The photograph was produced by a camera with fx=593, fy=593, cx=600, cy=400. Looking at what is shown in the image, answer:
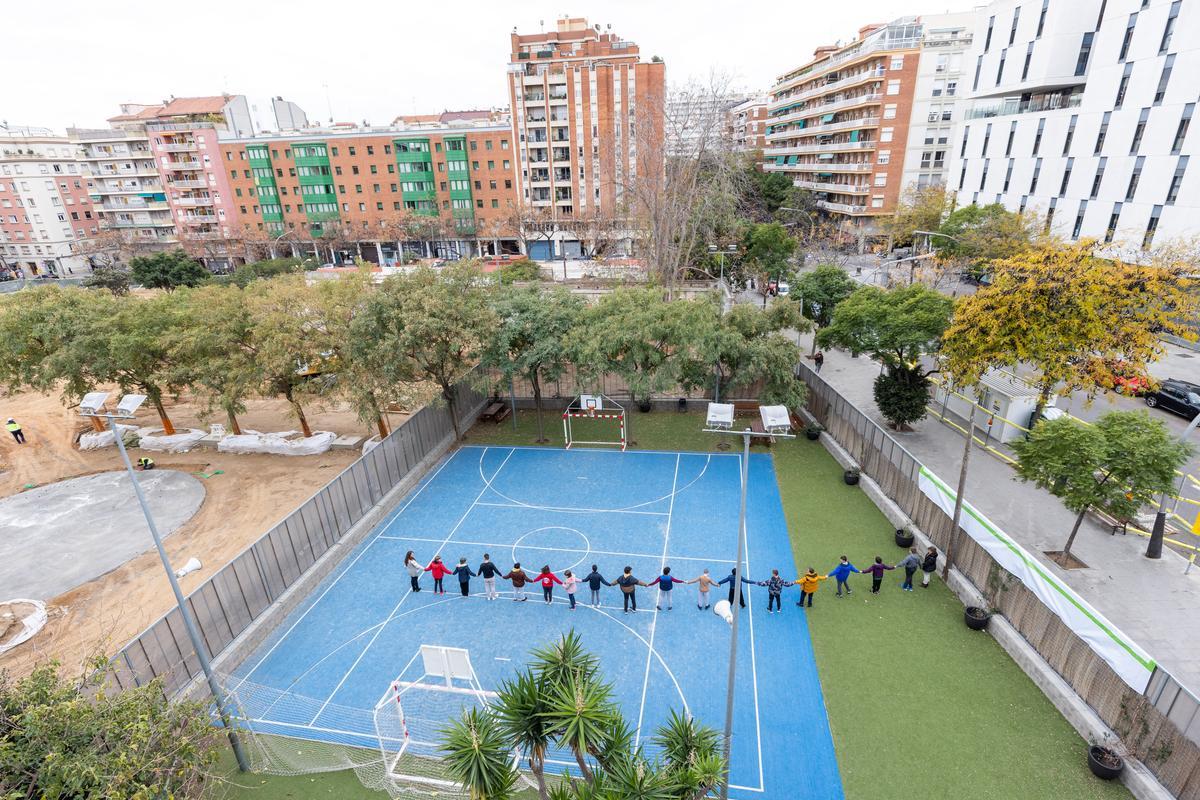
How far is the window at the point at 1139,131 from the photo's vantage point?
33.6 m

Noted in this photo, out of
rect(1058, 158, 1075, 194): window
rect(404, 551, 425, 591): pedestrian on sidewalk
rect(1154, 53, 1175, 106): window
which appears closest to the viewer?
rect(404, 551, 425, 591): pedestrian on sidewalk

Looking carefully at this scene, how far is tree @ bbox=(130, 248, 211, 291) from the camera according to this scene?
180 feet

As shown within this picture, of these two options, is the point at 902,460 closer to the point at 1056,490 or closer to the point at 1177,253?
the point at 1056,490

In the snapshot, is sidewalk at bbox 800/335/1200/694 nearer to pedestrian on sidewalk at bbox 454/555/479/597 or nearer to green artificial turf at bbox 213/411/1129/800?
green artificial turf at bbox 213/411/1129/800

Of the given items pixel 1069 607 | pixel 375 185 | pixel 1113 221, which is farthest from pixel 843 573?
pixel 375 185

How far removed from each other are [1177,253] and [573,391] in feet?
96.4

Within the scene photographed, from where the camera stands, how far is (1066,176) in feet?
130

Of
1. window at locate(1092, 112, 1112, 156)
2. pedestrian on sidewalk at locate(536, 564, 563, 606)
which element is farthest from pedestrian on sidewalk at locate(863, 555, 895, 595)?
window at locate(1092, 112, 1112, 156)

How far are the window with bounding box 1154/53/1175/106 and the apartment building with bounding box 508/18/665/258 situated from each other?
129 ft

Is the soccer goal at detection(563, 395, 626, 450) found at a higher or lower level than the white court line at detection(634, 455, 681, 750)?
higher

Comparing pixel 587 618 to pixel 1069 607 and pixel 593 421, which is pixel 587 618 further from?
pixel 593 421

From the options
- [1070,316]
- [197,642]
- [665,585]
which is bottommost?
[665,585]

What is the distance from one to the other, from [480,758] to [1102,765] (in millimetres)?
11353

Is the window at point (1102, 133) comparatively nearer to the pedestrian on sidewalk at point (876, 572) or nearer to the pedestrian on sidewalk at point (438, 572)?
the pedestrian on sidewalk at point (876, 572)
